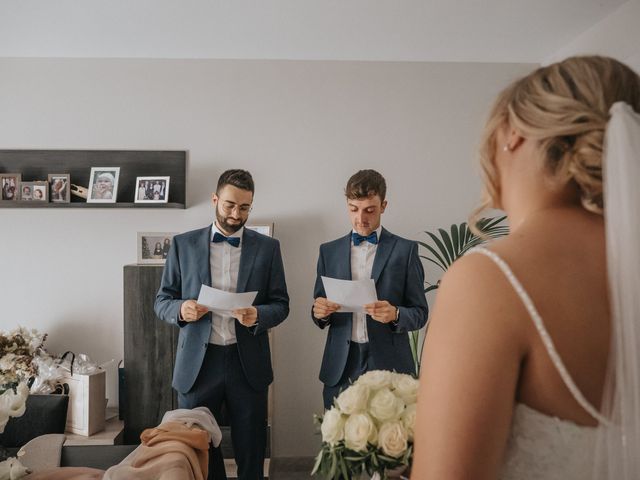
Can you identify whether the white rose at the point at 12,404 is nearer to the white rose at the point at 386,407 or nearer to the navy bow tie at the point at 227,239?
the white rose at the point at 386,407

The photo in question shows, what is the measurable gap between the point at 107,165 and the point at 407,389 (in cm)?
332

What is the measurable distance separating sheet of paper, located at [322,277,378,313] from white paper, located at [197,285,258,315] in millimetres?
385

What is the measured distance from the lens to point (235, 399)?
2.63m

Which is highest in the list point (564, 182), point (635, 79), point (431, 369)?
point (635, 79)

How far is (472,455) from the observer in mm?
733

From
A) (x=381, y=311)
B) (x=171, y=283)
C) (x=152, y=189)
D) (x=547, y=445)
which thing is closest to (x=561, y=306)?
(x=547, y=445)

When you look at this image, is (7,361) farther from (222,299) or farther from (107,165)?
(222,299)

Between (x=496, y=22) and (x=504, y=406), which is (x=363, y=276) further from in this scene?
(x=504, y=406)

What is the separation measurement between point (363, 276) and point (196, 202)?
5.42 feet

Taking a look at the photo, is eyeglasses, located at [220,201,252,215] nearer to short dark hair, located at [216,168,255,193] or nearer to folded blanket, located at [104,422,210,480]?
short dark hair, located at [216,168,255,193]

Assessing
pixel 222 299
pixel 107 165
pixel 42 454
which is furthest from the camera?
pixel 107 165

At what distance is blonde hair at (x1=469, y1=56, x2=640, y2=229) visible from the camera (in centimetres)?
76

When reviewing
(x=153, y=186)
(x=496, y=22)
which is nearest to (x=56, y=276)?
(x=153, y=186)

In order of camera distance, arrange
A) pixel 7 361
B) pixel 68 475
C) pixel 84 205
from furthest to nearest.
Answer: pixel 84 205 < pixel 7 361 < pixel 68 475
